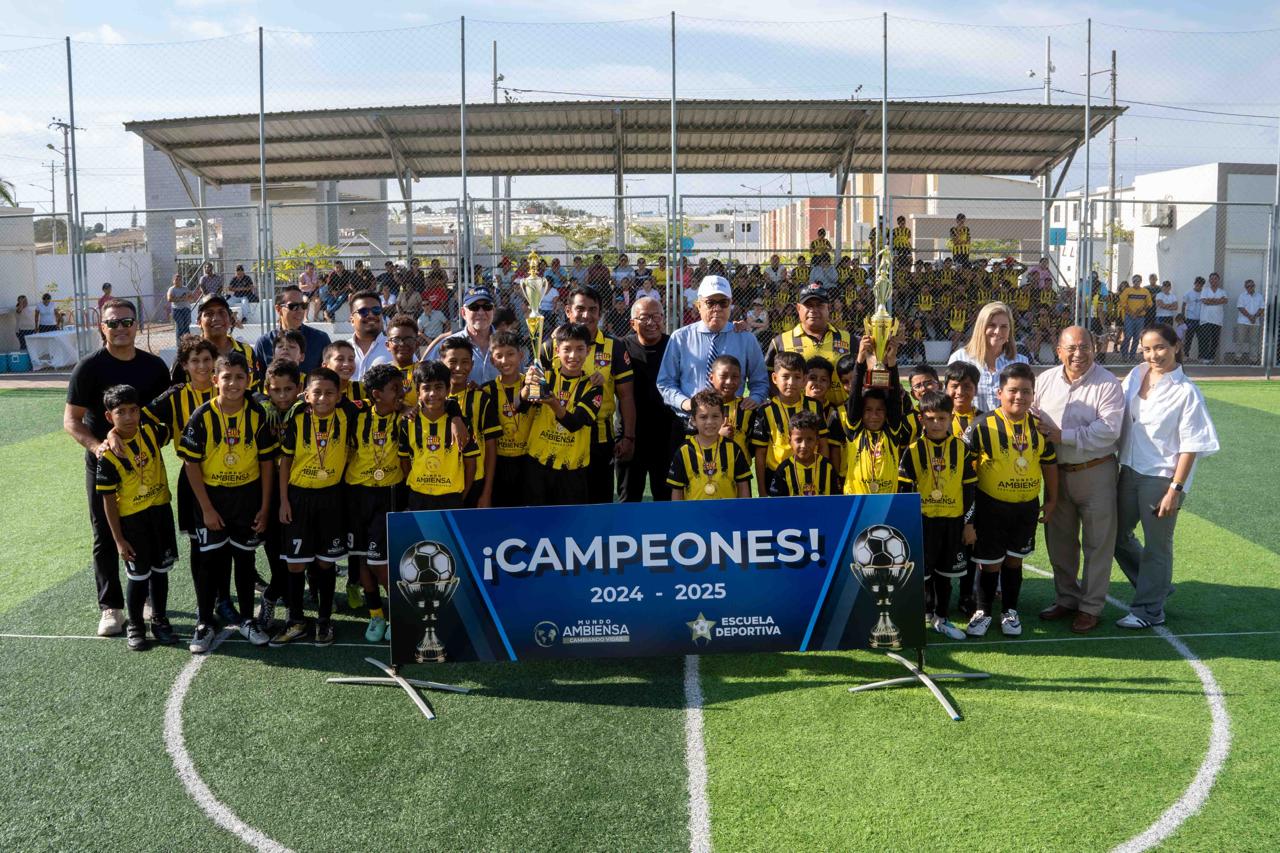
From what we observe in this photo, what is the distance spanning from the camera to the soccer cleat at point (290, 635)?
6.08 metres

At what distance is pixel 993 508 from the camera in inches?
237

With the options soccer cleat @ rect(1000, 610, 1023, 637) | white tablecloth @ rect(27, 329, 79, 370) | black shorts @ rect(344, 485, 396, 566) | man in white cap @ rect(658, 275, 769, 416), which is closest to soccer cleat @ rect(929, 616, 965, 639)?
soccer cleat @ rect(1000, 610, 1023, 637)

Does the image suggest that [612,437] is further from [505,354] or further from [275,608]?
[275,608]

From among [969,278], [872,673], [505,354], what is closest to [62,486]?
[505,354]

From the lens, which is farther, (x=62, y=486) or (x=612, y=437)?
(x=62, y=486)

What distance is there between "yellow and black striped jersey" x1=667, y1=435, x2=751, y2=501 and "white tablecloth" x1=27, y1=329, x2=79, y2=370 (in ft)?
58.6

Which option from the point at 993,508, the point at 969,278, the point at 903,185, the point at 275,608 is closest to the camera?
the point at 993,508

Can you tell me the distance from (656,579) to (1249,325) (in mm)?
19328

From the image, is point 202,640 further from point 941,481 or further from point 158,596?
point 941,481

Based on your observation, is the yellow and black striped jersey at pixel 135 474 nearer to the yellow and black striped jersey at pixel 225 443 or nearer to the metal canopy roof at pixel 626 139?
Result: the yellow and black striped jersey at pixel 225 443

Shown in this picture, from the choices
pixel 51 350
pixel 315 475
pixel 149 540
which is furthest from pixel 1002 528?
pixel 51 350

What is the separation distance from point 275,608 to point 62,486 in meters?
5.09

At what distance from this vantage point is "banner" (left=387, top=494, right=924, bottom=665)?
5.21 meters

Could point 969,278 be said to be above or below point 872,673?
above
